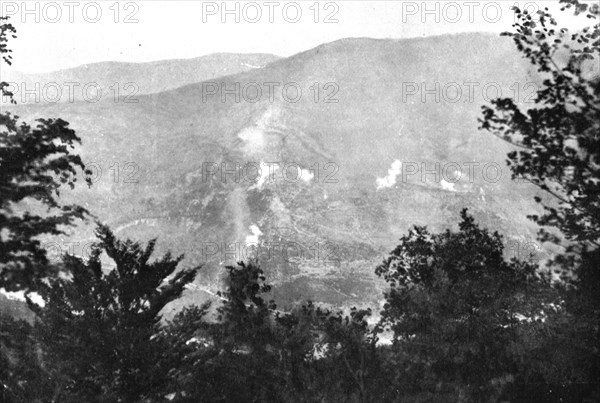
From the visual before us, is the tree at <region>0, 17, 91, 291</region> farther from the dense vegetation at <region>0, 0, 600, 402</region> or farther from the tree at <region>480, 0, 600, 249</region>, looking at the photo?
the tree at <region>480, 0, 600, 249</region>

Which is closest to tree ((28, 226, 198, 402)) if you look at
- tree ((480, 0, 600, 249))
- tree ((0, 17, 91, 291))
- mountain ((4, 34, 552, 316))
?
tree ((0, 17, 91, 291))

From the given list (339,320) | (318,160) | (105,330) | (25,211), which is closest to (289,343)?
(339,320)

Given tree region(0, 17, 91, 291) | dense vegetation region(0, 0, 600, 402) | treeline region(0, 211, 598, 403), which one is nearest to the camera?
tree region(0, 17, 91, 291)

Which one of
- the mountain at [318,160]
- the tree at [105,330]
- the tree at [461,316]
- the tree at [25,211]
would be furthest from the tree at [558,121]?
the mountain at [318,160]

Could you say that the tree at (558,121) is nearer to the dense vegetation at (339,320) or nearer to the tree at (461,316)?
the dense vegetation at (339,320)

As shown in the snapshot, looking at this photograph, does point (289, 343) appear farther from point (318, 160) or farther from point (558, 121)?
point (318, 160)

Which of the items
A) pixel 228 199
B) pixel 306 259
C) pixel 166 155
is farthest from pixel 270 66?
pixel 306 259
